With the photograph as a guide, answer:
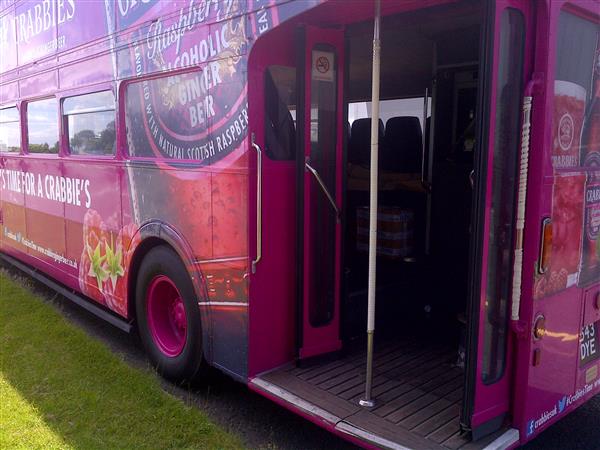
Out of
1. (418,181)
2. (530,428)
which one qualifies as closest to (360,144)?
(418,181)

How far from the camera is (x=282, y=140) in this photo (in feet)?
11.1

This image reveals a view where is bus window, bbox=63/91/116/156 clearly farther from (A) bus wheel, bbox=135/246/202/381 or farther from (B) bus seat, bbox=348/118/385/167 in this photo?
(B) bus seat, bbox=348/118/385/167

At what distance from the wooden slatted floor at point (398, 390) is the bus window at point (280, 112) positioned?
133cm

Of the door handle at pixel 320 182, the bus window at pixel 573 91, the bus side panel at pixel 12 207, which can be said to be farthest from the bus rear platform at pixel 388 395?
the bus side panel at pixel 12 207

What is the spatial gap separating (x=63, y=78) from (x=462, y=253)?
3.86 meters

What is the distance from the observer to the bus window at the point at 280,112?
329cm

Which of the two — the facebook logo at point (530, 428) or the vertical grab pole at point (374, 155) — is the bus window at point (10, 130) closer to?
the vertical grab pole at point (374, 155)

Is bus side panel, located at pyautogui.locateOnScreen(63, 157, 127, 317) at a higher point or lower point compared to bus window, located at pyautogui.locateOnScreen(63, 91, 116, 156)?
lower

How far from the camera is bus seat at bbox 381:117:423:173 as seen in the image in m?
5.67

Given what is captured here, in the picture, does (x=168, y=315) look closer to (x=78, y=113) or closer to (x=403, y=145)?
(x=78, y=113)

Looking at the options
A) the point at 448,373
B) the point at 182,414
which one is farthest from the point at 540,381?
the point at 182,414

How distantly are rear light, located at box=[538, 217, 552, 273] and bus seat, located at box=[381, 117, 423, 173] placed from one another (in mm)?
3060

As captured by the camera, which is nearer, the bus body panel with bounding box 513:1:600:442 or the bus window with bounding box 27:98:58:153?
the bus body panel with bounding box 513:1:600:442

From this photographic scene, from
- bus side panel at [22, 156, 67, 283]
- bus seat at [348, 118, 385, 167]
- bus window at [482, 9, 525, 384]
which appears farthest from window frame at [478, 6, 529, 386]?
bus side panel at [22, 156, 67, 283]
